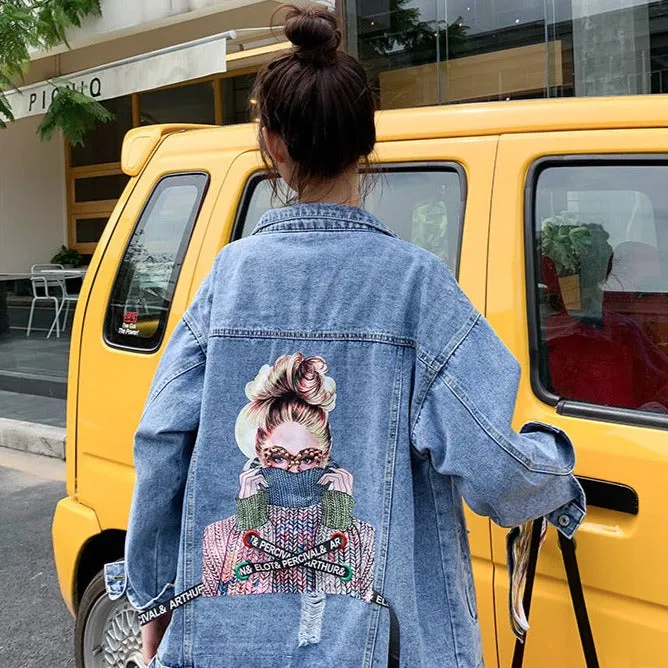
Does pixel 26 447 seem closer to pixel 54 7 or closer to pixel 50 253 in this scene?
pixel 54 7

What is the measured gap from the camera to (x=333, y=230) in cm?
128

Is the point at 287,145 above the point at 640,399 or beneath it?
above

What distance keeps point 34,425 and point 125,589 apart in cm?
627

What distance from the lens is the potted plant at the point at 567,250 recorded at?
187 cm

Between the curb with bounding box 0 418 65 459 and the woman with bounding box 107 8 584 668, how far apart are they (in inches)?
229

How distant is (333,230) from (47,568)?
3.80m

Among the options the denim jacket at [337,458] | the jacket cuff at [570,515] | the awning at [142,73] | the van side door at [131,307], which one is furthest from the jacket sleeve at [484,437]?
the awning at [142,73]

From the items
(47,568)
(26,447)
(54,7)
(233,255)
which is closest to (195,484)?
(233,255)

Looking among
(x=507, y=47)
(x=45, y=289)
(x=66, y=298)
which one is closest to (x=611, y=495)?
(x=507, y=47)

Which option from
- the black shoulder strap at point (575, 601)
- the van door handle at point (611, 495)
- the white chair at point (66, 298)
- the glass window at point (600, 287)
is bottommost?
the black shoulder strap at point (575, 601)

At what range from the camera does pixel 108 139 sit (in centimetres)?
1295

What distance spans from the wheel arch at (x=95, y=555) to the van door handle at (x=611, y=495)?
149cm

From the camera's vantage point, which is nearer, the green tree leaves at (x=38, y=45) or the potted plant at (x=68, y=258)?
the green tree leaves at (x=38, y=45)

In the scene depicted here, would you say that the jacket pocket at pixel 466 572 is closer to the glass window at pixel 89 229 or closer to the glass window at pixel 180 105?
the glass window at pixel 180 105
